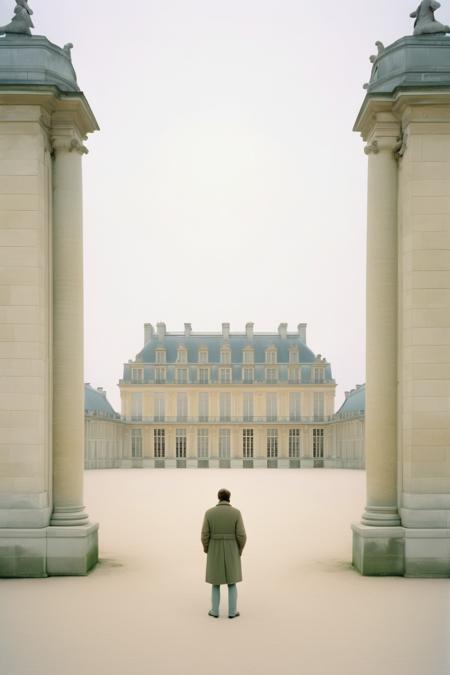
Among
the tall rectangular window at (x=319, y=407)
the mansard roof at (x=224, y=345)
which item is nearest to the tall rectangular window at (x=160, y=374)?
the mansard roof at (x=224, y=345)

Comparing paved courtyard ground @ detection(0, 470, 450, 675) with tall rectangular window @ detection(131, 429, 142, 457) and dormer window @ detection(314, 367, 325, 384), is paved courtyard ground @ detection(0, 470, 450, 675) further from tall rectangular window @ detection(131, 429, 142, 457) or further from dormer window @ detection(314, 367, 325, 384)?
dormer window @ detection(314, 367, 325, 384)

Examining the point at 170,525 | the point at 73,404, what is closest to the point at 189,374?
the point at 170,525

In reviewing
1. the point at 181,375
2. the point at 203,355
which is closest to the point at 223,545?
the point at 181,375

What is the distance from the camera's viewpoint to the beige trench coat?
9.19 m

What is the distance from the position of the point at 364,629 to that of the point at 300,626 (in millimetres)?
692

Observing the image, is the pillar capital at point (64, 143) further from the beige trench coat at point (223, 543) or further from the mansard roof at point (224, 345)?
the mansard roof at point (224, 345)

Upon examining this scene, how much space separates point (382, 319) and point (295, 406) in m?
56.0

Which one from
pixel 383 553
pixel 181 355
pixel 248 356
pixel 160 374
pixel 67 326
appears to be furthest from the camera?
pixel 248 356

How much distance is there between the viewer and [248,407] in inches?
2697

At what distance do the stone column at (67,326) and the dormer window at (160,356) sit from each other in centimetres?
5649

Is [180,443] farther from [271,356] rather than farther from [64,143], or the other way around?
[64,143]

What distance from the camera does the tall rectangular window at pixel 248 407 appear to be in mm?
68312

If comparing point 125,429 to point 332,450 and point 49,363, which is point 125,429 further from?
point 49,363

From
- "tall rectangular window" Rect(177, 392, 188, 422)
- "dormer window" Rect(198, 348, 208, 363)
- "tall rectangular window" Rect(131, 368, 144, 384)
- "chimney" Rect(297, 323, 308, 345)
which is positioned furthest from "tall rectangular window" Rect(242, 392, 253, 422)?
"tall rectangular window" Rect(131, 368, 144, 384)
